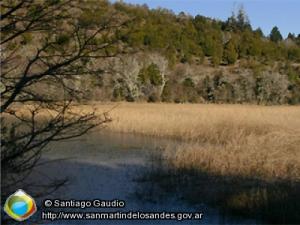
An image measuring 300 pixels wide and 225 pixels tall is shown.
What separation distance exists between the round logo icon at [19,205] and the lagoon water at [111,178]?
27.8 inches

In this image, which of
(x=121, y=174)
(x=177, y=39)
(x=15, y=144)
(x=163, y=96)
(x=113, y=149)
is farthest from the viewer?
(x=177, y=39)

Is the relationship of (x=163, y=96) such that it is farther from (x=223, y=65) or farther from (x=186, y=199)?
(x=186, y=199)

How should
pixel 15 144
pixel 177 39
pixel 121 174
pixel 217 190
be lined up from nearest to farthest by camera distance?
pixel 15 144 < pixel 217 190 < pixel 121 174 < pixel 177 39

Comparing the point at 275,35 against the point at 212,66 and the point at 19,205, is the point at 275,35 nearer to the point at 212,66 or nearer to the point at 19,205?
the point at 212,66

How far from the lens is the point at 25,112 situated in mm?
4258

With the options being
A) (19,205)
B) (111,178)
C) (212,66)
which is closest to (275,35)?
(212,66)

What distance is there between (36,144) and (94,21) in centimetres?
99

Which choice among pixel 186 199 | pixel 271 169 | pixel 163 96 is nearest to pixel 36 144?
pixel 186 199

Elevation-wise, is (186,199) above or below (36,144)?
below

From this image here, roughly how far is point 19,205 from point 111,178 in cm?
615

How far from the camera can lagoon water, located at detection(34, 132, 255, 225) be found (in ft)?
26.2

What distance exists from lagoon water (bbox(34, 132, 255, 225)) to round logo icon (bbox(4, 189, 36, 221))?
71 centimetres

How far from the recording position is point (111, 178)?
10.3 m

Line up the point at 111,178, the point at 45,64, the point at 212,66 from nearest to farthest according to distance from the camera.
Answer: the point at 45,64, the point at 111,178, the point at 212,66
